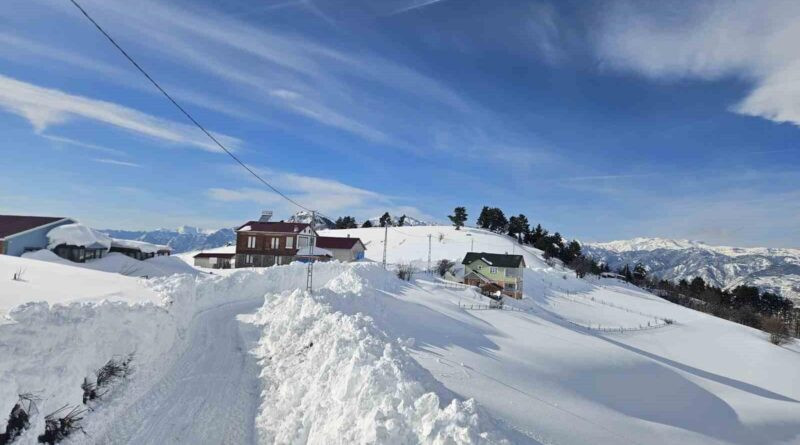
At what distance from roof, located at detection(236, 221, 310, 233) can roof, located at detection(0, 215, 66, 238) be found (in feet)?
68.0

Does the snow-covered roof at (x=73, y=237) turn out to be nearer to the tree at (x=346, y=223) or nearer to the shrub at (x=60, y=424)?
the shrub at (x=60, y=424)

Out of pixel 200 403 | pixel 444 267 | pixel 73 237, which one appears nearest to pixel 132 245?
pixel 73 237

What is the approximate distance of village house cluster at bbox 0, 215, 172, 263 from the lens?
3422 centimetres

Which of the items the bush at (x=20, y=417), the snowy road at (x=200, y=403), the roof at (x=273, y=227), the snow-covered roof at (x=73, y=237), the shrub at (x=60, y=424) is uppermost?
the roof at (x=273, y=227)

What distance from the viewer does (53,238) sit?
1438 inches

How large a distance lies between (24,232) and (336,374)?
3790 centimetres

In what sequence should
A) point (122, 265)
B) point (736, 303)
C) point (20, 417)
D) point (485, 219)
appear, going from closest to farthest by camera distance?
point (20, 417)
point (122, 265)
point (736, 303)
point (485, 219)

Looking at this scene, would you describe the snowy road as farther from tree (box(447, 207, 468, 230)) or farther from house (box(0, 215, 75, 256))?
tree (box(447, 207, 468, 230))

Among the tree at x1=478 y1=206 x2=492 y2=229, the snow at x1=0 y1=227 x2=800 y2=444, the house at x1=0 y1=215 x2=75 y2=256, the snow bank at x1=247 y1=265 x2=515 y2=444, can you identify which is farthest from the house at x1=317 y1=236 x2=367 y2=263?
the tree at x1=478 y1=206 x2=492 y2=229

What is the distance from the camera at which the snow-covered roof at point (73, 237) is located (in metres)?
36.5

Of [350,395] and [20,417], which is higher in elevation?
[350,395]

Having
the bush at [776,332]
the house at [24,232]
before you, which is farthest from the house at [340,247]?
the bush at [776,332]

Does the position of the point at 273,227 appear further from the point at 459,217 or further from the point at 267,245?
the point at 459,217

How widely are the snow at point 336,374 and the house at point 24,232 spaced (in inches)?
327
